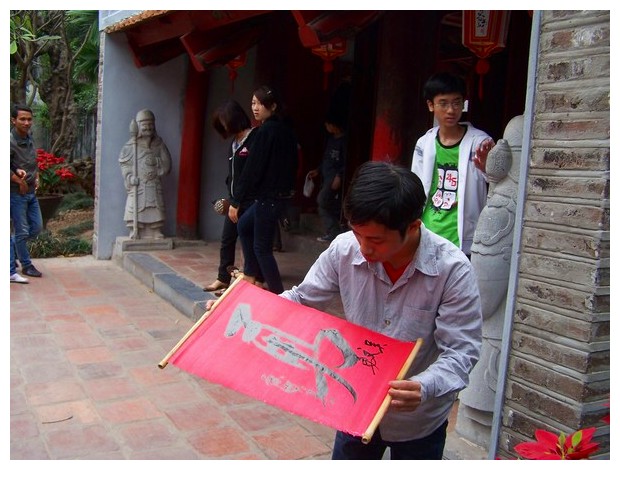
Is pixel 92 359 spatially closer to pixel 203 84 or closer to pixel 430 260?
pixel 430 260

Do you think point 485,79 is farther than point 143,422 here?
Yes

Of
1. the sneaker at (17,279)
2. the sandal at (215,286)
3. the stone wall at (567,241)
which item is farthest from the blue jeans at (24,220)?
the stone wall at (567,241)

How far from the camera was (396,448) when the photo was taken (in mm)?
2121

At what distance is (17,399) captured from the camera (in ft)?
13.2

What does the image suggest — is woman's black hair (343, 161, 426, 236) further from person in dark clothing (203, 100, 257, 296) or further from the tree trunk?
the tree trunk

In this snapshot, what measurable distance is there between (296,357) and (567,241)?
131 cm

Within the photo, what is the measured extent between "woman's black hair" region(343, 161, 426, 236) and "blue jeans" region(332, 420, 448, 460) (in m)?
0.72

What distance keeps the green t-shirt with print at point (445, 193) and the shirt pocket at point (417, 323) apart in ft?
5.18

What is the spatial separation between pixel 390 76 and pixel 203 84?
367 centimetres

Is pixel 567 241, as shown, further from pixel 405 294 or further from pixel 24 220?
pixel 24 220

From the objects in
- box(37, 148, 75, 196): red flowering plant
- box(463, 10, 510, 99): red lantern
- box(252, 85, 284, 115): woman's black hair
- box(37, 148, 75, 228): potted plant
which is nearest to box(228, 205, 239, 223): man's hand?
box(252, 85, 284, 115): woman's black hair

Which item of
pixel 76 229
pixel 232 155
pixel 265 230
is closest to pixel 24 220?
pixel 232 155

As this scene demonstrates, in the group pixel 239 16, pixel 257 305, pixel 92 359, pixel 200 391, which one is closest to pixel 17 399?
pixel 92 359

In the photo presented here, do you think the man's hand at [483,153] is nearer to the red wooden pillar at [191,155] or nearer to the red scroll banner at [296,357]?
the red scroll banner at [296,357]
